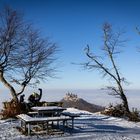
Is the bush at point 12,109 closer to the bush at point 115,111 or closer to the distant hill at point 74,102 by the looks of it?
the bush at point 115,111

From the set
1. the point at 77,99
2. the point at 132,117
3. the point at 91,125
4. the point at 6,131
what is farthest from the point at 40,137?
the point at 77,99

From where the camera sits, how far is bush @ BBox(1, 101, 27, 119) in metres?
22.8

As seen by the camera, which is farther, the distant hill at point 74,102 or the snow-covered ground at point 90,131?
the distant hill at point 74,102

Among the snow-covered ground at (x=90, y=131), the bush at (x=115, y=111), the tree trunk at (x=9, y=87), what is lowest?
the snow-covered ground at (x=90, y=131)

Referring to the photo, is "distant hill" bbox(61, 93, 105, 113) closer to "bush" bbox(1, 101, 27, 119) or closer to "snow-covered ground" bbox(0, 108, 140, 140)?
"bush" bbox(1, 101, 27, 119)

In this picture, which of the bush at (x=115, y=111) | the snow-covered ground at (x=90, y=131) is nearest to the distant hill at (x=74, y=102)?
the bush at (x=115, y=111)

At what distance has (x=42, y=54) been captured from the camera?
87.0 feet

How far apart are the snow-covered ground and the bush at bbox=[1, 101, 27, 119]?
1538 mm

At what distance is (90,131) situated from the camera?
16844mm

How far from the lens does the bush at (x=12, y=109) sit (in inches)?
899

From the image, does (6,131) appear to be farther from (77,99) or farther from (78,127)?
(77,99)

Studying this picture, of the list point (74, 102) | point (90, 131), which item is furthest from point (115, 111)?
point (90, 131)

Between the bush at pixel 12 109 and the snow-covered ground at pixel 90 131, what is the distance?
1.54 m

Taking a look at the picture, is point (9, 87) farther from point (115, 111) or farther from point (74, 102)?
point (74, 102)
